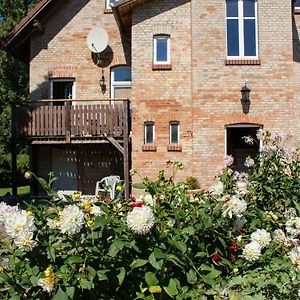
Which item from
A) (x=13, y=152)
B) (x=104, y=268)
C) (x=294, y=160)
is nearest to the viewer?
(x=104, y=268)

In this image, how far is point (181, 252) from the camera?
341 centimetres

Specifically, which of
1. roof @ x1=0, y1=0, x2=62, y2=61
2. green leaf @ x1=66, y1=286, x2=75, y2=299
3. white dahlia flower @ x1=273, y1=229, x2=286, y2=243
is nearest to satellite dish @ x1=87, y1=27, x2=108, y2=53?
roof @ x1=0, y1=0, x2=62, y2=61

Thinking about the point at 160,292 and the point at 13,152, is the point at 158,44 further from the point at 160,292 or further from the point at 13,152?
the point at 160,292

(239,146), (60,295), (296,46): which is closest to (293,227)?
(60,295)

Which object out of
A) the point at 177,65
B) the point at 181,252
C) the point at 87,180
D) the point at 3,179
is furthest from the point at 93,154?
the point at 181,252

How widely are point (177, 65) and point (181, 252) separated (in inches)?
530

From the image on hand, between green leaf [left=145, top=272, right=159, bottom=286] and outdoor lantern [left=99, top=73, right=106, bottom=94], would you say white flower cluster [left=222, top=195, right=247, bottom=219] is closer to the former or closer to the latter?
green leaf [left=145, top=272, right=159, bottom=286]

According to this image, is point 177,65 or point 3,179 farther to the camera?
point 3,179

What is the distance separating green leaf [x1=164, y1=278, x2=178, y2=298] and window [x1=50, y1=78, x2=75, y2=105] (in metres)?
16.3

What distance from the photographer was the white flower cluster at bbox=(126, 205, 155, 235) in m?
3.26

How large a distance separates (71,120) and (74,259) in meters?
13.9

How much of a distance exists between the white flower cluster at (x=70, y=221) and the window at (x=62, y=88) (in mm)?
16218

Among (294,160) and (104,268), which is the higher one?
(294,160)

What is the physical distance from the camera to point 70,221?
10.6 feet
